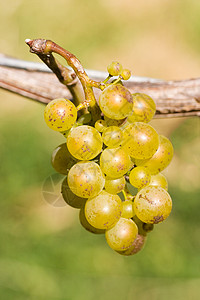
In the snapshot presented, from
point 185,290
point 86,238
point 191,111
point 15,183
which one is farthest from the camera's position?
point 15,183

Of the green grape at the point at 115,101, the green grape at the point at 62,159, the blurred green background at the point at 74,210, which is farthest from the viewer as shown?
the blurred green background at the point at 74,210

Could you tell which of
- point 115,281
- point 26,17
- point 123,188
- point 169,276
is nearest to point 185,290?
point 169,276

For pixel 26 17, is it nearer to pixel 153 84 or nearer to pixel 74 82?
pixel 153 84

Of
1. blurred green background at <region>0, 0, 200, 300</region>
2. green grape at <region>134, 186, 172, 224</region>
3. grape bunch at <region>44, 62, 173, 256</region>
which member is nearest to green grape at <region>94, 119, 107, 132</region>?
grape bunch at <region>44, 62, 173, 256</region>

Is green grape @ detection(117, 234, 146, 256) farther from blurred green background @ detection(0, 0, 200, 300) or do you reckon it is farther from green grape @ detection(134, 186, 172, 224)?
blurred green background @ detection(0, 0, 200, 300)

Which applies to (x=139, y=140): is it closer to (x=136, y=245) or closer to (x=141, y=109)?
(x=141, y=109)

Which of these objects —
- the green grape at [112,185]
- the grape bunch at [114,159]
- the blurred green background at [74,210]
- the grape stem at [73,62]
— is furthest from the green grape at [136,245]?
the blurred green background at [74,210]

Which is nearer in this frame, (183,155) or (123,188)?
(123,188)

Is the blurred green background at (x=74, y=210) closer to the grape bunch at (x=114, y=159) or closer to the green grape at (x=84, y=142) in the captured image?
the grape bunch at (x=114, y=159)
